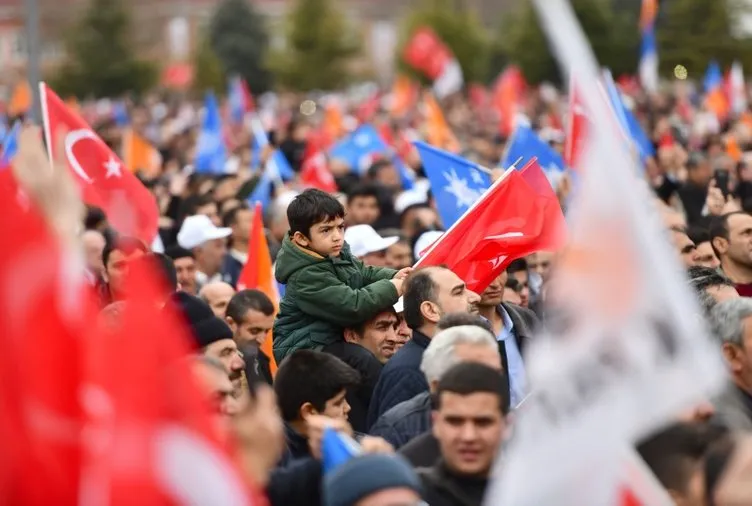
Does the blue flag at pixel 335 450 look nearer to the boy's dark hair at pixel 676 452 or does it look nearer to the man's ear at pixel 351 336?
the boy's dark hair at pixel 676 452

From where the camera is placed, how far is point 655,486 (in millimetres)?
4941

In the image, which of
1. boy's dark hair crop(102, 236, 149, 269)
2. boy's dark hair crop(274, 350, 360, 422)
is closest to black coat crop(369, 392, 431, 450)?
boy's dark hair crop(274, 350, 360, 422)

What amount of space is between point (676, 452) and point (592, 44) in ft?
158

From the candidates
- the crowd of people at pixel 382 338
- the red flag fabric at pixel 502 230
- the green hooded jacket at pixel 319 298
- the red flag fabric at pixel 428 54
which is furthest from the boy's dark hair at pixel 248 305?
the red flag fabric at pixel 428 54

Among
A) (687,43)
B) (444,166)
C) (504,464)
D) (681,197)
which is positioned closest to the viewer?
(504,464)

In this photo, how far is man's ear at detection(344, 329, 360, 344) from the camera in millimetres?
8172

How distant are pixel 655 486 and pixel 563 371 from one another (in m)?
0.48

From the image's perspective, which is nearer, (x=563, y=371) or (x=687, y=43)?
(x=563, y=371)

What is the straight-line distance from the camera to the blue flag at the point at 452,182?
11.1 metres

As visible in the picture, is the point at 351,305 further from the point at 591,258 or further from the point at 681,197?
the point at 681,197

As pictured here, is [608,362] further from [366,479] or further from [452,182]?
[452,182]

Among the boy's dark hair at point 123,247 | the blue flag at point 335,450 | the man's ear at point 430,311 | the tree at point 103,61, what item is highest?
the blue flag at point 335,450

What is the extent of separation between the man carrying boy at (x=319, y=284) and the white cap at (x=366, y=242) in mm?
1808

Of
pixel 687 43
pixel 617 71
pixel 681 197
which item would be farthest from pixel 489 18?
pixel 681 197
